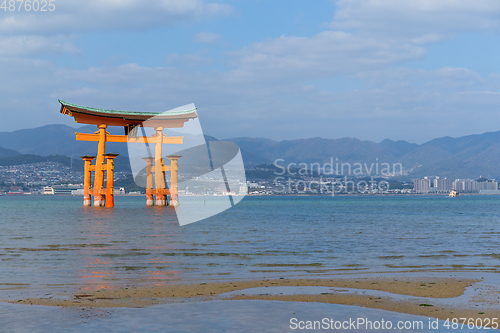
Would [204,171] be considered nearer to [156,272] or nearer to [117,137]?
[117,137]

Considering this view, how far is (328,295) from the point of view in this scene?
9.33 metres

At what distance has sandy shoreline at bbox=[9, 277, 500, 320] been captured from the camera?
819 centimetres

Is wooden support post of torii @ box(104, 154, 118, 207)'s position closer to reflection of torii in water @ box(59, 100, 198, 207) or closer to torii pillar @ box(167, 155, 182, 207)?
reflection of torii in water @ box(59, 100, 198, 207)

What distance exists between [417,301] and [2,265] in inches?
462

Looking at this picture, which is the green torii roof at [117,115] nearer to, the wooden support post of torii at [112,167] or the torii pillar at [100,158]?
the torii pillar at [100,158]

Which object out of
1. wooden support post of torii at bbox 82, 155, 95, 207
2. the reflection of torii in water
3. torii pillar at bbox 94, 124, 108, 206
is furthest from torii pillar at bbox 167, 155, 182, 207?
wooden support post of torii at bbox 82, 155, 95, 207

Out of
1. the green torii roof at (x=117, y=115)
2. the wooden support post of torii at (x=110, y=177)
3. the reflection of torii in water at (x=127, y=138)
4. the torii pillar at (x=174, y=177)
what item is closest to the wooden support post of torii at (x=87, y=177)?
the reflection of torii in water at (x=127, y=138)

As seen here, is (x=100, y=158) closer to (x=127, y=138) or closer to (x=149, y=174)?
(x=127, y=138)

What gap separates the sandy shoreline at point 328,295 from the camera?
26.9 feet

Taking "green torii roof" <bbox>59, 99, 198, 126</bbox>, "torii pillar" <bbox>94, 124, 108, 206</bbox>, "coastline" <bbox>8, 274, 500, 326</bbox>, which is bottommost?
"coastline" <bbox>8, 274, 500, 326</bbox>

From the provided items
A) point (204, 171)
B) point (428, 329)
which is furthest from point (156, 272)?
point (204, 171)

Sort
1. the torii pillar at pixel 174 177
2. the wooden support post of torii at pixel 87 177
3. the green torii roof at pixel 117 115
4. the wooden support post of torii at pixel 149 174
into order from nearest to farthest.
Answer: the green torii roof at pixel 117 115, the torii pillar at pixel 174 177, the wooden support post of torii at pixel 149 174, the wooden support post of torii at pixel 87 177

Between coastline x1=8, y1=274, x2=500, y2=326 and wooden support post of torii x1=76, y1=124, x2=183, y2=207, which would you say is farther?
wooden support post of torii x1=76, y1=124, x2=183, y2=207

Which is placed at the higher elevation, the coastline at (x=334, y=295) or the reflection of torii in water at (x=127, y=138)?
the reflection of torii in water at (x=127, y=138)
